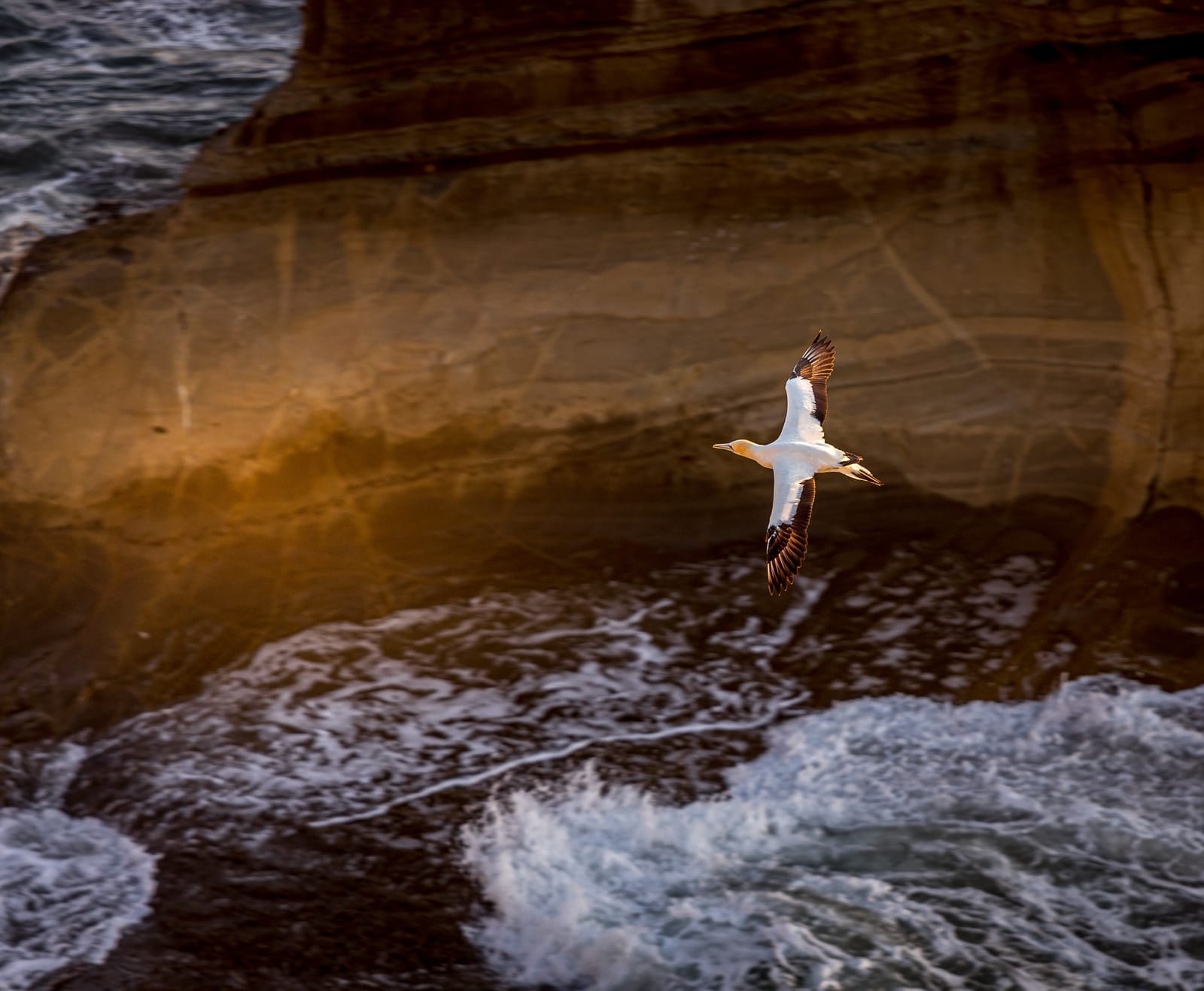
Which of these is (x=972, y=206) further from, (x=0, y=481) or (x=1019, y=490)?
(x=0, y=481)

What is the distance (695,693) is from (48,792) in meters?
2.21

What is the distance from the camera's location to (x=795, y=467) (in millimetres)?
4492

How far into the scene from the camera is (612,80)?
5.70 meters

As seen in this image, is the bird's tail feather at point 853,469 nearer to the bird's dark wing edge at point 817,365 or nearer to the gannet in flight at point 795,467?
the gannet in flight at point 795,467

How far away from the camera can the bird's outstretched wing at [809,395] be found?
4.59 m

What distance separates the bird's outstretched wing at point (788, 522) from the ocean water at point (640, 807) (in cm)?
88

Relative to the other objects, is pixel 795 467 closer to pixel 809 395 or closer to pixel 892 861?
pixel 809 395

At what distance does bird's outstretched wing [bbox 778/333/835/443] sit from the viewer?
459cm

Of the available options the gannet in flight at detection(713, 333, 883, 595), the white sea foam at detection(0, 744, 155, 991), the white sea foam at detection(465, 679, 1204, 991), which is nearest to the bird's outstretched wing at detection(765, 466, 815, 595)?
the gannet in flight at detection(713, 333, 883, 595)

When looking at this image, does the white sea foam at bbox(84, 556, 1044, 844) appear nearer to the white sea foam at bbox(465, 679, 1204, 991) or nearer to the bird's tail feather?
the white sea foam at bbox(465, 679, 1204, 991)

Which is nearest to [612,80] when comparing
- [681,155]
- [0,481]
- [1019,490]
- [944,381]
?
[681,155]

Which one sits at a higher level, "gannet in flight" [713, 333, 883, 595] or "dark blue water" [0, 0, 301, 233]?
"dark blue water" [0, 0, 301, 233]

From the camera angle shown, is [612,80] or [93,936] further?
[612,80]

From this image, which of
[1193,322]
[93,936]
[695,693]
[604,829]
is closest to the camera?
[93,936]
